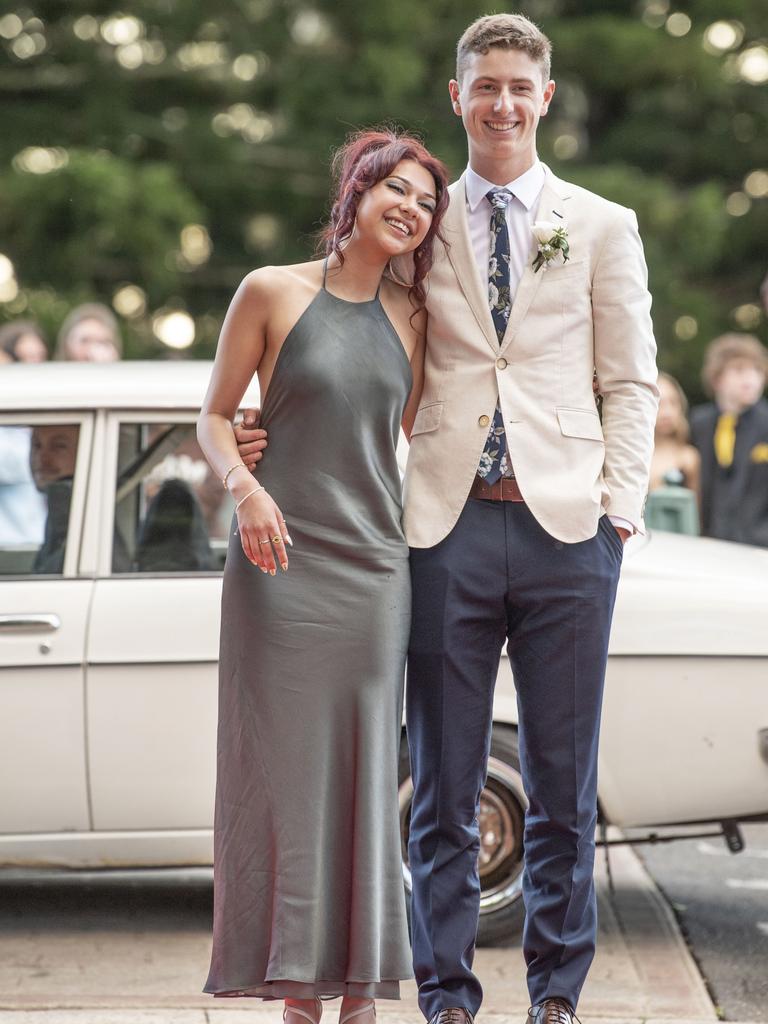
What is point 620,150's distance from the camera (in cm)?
2094

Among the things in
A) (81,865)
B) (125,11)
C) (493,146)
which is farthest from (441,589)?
(125,11)

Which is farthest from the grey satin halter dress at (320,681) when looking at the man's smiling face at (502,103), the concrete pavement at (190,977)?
the concrete pavement at (190,977)

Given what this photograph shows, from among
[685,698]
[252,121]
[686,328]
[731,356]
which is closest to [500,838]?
[685,698]

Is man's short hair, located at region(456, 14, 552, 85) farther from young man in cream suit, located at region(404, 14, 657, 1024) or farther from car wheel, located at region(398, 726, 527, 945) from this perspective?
car wheel, located at region(398, 726, 527, 945)

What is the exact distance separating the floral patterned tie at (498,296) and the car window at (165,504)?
1.55 metres

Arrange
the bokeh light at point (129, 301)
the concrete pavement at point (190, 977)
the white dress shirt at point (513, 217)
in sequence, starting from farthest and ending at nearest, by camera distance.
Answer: the bokeh light at point (129, 301)
the concrete pavement at point (190, 977)
the white dress shirt at point (513, 217)

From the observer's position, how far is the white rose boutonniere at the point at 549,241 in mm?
3691

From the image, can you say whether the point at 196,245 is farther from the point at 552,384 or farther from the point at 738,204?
the point at 552,384

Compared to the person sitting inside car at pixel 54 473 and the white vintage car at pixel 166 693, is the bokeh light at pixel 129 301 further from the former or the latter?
the white vintage car at pixel 166 693

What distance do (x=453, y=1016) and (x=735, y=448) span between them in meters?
5.16

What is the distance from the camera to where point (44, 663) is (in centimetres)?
483

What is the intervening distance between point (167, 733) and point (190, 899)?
105cm

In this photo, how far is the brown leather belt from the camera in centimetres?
373

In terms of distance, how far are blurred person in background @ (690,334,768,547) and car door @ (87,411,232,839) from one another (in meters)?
4.00
